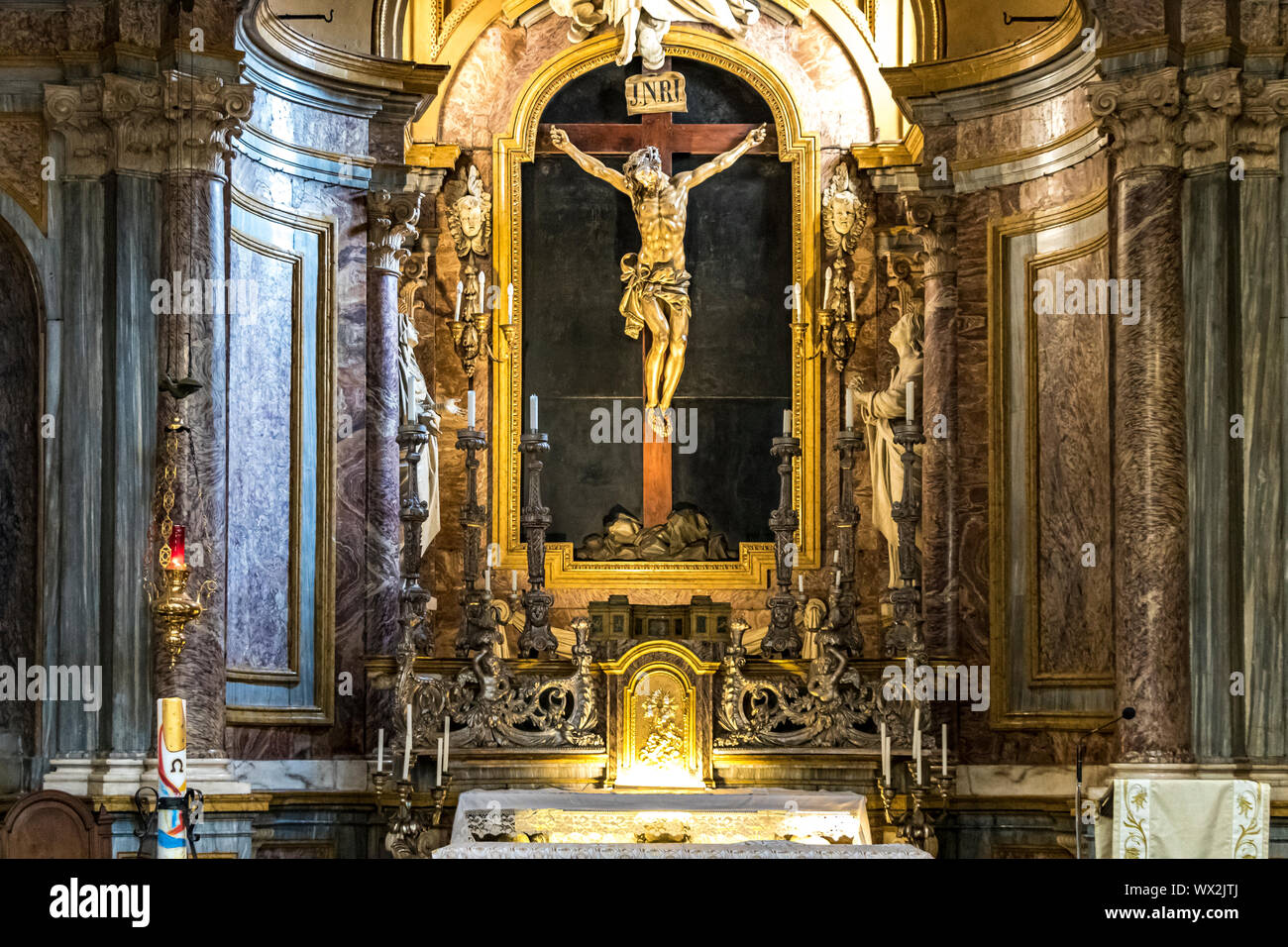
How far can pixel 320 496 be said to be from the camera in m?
13.8

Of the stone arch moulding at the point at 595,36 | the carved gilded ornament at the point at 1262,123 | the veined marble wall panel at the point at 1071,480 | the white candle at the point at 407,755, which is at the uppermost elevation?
the stone arch moulding at the point at 595,36

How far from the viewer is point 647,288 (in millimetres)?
14812

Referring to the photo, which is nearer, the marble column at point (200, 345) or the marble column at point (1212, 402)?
the marble column at point (1212, 402)

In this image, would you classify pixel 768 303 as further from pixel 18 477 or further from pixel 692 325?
pixel 18 477

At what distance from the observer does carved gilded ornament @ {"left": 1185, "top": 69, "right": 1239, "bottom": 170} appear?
39.2ft

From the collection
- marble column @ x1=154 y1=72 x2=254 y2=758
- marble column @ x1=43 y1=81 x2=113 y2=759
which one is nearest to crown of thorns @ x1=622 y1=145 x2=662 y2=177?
marble column @ x1=154 y1=72 x2=254 y2=758

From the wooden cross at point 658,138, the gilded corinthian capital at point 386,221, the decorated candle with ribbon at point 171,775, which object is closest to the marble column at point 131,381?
the decorated candle with ribbon at point 171,775

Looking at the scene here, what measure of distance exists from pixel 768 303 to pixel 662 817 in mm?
4172

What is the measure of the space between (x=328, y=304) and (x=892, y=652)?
4.43 meters

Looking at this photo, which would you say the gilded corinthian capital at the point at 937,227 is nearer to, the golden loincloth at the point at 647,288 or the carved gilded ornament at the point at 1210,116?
the golden loincloth at the point at 647,288

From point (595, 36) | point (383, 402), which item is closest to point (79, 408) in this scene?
point (383, 402)

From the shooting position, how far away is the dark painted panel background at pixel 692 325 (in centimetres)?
1484

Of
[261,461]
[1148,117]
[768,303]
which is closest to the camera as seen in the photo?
[1148,117]
